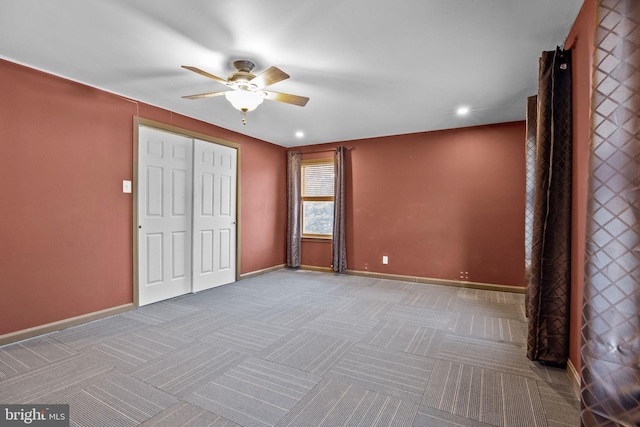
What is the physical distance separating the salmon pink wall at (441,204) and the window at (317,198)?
15.0 inches

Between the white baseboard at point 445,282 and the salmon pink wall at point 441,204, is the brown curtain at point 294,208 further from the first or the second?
the white baseboard at point 445,282

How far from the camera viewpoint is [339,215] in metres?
5.19

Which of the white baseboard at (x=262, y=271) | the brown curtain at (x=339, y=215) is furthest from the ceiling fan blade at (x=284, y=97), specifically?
the white baseboard at (x=262, y=271)

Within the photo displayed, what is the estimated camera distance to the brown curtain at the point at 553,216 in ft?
6.68

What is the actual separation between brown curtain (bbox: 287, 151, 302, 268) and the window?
0.14 m

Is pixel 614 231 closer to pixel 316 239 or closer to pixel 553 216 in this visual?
→ pixel 553 216

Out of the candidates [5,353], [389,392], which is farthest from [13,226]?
[389,392]

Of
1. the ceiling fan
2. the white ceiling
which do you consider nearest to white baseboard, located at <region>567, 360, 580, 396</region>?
the white ceiling

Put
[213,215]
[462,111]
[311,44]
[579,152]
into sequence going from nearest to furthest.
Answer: [579,152] < [311,44] < [462,111] < [213,215]

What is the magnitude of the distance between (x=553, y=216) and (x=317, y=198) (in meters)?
3.89

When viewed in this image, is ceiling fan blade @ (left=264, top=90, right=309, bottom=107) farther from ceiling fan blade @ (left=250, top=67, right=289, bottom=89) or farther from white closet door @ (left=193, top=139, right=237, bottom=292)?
white closet door @ (left=193, top=139, right=237, bottom=292)

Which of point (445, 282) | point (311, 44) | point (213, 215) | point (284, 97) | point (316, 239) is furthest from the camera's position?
point (316, 239)

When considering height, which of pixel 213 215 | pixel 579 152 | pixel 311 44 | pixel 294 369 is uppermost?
pixel 311 44

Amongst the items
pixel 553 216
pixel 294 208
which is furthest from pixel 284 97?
pixel 294 208
